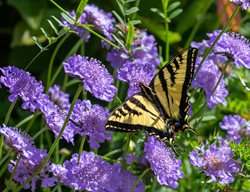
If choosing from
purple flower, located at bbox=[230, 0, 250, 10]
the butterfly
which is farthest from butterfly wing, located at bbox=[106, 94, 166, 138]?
purple flower, located at bbox=[230, 0, 250, 10]

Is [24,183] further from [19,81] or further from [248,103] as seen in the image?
[248,103]

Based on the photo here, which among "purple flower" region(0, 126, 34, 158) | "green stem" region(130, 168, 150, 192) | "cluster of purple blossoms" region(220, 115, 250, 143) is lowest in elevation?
"cluster of purple blossoms" region(220, 115, 250, 143)

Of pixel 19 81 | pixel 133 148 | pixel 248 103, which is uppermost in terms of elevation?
pixel 19 81

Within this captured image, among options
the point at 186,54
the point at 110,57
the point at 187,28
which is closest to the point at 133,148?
the point at 110,57

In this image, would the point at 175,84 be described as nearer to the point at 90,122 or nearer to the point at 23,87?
the point at 90,122

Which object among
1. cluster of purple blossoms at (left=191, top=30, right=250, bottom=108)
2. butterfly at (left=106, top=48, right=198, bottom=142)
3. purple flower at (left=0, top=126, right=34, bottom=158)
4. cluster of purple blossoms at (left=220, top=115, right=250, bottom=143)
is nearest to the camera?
purple flower at (left=0, top=126, right=34, bottom=158)

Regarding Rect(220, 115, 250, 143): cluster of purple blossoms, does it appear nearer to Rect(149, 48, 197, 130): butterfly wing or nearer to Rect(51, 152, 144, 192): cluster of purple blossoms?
Rect(149, 48, 197, 130): butterfly wing

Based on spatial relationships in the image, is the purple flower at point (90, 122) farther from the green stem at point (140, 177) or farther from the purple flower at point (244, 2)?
the purple flower at point (244, 2)
